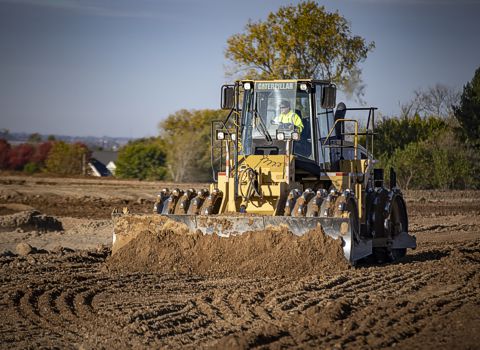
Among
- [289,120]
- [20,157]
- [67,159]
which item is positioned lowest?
[67,159]

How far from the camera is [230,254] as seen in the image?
12.5m

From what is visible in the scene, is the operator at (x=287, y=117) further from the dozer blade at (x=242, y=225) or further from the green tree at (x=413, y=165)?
Result: the green tree at (x=413, y=165)

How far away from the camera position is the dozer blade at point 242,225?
12.1 meters

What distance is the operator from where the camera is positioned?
537 inches

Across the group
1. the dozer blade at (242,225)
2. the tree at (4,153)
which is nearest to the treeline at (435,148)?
the dozer blade at (242,225)

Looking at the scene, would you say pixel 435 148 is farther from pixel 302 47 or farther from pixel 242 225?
pixel 242 225

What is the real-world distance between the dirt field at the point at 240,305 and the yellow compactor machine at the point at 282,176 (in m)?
0.76

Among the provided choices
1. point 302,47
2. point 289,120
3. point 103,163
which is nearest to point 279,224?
point 289,120

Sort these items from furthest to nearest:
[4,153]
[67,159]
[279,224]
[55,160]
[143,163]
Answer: [4,153] < [67,159] < [55,160] < [143,163] < [279,224]

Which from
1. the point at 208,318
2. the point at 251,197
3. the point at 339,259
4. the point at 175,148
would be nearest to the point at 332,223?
the point at 339,259

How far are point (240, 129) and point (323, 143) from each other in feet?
4.59

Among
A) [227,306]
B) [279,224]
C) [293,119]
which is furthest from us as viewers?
[293,119]

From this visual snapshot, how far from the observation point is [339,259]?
12.2m

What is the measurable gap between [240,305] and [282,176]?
391 centimetres
